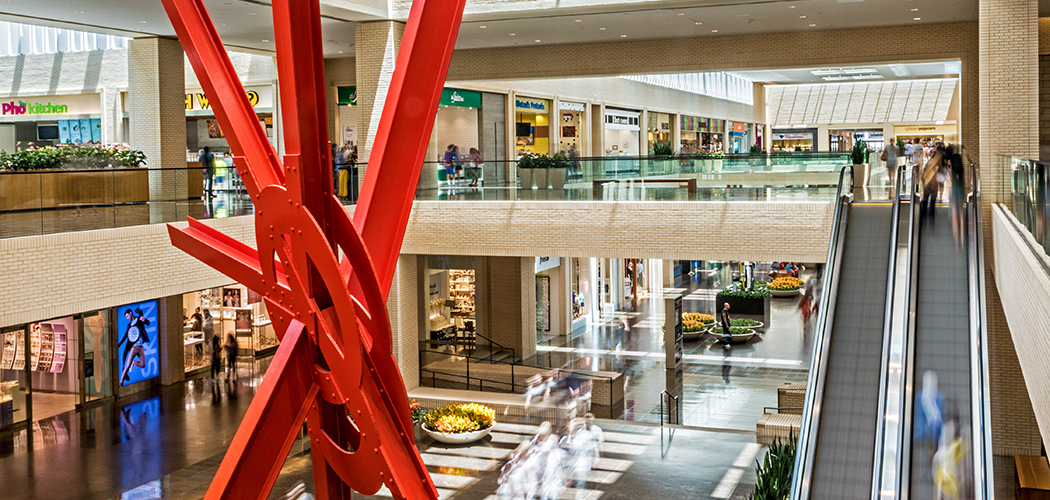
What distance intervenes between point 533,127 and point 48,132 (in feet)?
54.0

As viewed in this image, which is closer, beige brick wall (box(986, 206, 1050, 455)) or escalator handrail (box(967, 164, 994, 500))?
beige brick wall (box(986, 206, 1050, 455))

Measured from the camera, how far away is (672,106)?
145 feet


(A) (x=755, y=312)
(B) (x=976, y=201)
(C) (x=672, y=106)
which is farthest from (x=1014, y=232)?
(C) (x=672, y=106)

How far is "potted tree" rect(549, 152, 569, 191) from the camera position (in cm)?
2003

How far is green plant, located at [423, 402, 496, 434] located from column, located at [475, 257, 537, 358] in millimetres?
7927

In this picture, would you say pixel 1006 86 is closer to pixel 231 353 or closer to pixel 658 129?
pixel 231 353

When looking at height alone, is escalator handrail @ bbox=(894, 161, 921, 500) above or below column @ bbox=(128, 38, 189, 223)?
below

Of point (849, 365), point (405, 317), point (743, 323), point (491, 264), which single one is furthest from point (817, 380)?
point (743, 323)

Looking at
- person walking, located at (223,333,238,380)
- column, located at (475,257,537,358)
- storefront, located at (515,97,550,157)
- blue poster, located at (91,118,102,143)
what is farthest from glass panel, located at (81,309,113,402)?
storefront, located at (515,97,550,157)

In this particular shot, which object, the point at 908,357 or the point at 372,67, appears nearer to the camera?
the point at 908,357

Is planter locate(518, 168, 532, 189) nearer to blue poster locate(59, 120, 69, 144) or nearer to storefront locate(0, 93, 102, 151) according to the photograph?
storefront locate(0, 93, 102, 151)

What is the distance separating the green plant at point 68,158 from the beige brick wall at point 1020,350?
46.7ft

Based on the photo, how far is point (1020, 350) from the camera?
9156mm

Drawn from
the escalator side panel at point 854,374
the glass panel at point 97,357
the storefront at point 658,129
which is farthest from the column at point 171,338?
the storefront at point 658,129
